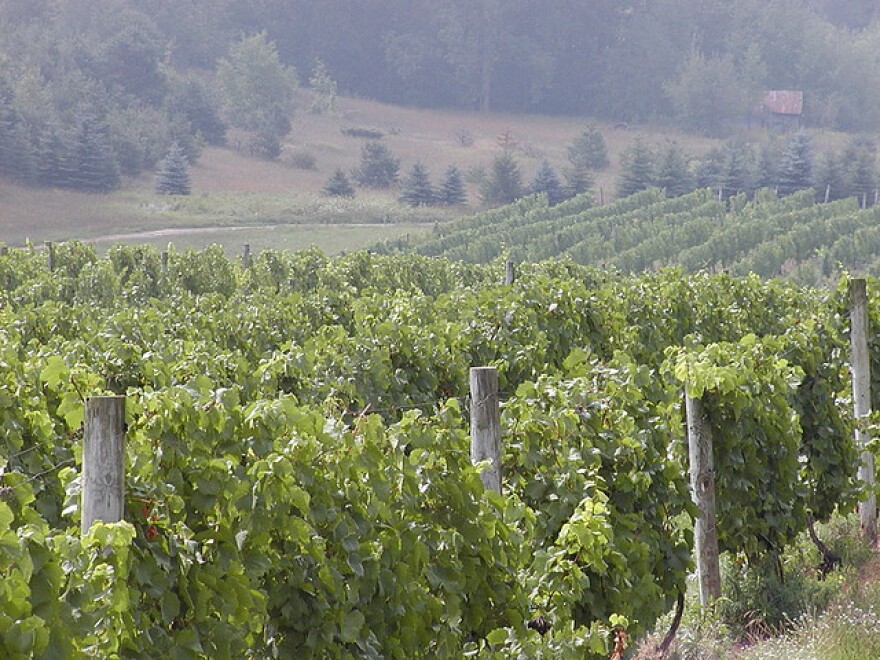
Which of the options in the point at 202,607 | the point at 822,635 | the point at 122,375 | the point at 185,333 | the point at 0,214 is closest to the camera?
the point at 202,607

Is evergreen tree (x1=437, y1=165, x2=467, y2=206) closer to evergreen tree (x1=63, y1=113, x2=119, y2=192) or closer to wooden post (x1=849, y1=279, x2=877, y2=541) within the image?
evergreen tree (x1=63, y1=113, x2=119, y2=192)

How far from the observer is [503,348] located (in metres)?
9.14

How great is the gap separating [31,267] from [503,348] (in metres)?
12.0

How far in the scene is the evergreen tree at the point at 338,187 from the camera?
67.1 meters

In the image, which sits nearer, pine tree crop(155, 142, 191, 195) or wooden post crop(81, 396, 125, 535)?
wooden post crop(81, 396, 125, 535)

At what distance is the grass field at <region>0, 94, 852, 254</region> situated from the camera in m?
53.7

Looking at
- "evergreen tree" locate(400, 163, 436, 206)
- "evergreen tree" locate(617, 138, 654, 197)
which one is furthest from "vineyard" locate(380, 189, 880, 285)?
"evergreen tree" locate(617, 138, 654, 197)

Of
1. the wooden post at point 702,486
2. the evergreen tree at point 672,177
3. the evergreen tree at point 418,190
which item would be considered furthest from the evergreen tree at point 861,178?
the wooden post at point 702,486

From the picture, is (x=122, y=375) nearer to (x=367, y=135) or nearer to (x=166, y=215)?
(x=166, y=215)

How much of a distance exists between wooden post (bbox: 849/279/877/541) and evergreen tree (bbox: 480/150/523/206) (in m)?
59.2

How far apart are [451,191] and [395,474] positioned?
63.5m

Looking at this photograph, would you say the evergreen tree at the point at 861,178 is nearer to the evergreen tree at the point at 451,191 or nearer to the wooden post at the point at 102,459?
the evergreen tree at the point at 451,191

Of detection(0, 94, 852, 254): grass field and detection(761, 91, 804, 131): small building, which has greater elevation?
detection(761, 91, 804, 131): small building

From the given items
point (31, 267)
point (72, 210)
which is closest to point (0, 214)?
point (72, 210)
